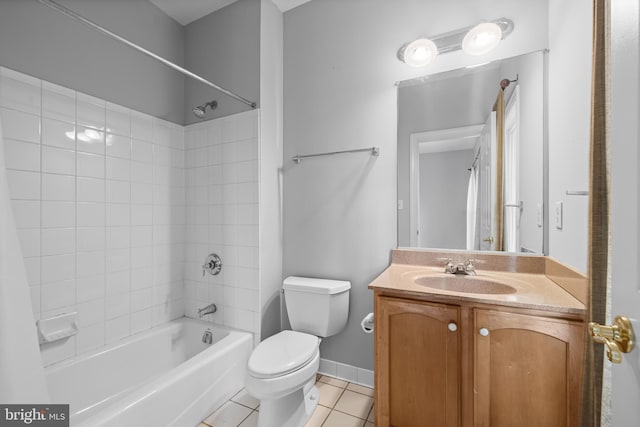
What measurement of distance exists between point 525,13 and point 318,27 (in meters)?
1.24

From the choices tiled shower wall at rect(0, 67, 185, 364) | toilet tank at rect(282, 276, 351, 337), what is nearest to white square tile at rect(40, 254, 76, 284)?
tiled shower wall at rect(0, 67, 185, 364)

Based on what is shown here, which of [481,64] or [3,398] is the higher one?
[481,64]

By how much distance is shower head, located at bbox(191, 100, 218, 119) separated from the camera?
192 centimetres

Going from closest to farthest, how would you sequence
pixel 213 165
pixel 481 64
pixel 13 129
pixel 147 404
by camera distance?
pixel 147 404, pixel 13 129, pixel 481 64, pixel 213 165

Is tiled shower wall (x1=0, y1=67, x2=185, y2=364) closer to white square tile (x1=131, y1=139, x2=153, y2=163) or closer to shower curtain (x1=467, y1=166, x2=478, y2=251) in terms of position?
white square tile (x1=131, y1=139, x2=153, y2=163)

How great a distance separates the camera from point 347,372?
190 centimetres

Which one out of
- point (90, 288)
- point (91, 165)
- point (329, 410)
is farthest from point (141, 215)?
point (329, 410)

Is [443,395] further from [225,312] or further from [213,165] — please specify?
[213,165]

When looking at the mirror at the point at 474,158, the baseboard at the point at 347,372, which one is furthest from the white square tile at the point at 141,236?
the mirror at the point at 474,158

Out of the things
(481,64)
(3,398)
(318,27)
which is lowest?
(3,398)

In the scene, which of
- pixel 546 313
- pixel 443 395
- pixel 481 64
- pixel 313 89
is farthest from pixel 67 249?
pixel 481 64

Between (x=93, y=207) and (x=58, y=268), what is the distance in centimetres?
38

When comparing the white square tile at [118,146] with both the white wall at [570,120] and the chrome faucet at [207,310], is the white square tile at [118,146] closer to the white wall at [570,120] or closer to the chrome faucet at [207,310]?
the chrome faucet at [207,310]

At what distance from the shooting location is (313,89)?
6.57 feet
